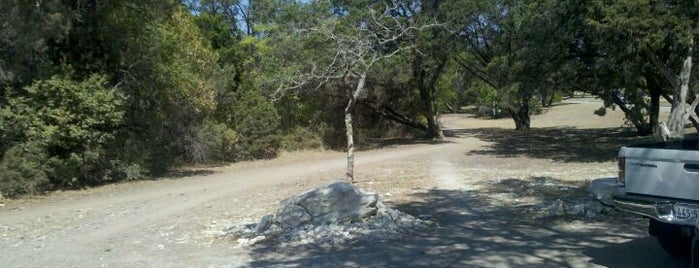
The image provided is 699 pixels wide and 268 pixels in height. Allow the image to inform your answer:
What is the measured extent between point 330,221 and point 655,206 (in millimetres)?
4962

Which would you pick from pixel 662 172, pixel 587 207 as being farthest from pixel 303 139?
pixel 662 172

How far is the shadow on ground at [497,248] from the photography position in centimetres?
727

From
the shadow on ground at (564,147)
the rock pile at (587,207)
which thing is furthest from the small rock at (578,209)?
the shadow on ground at (564,147)

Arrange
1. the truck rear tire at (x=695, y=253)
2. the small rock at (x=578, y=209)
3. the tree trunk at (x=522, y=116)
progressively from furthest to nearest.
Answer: the tree trunk at (x=522, y=116) → the small rock at (x=578, y=209) → the truck rear tire at (x=695, y=253)

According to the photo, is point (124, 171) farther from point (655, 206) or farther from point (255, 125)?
point (655, 206)

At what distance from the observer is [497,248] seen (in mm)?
7969

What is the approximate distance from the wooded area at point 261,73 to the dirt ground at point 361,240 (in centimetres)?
139

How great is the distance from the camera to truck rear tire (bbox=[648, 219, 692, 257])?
693 cm

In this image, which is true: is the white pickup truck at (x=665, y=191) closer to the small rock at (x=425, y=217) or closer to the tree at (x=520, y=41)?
the small rock at (x=425, y=217)

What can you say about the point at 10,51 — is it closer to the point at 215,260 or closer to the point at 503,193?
the point at 215,260

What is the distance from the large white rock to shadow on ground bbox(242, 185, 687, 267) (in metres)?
1.00

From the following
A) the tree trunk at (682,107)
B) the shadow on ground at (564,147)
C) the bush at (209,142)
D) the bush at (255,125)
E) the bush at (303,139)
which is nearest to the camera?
the tree trunk at (682,107)

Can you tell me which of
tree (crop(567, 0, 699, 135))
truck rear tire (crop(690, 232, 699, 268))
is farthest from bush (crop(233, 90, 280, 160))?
truck rear tire (crop(690, 232, 699, 268))

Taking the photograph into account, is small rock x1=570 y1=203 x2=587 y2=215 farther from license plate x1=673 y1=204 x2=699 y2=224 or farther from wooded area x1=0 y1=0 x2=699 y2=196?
wooded area x1=0 y1=0 x2=699 y2=196
